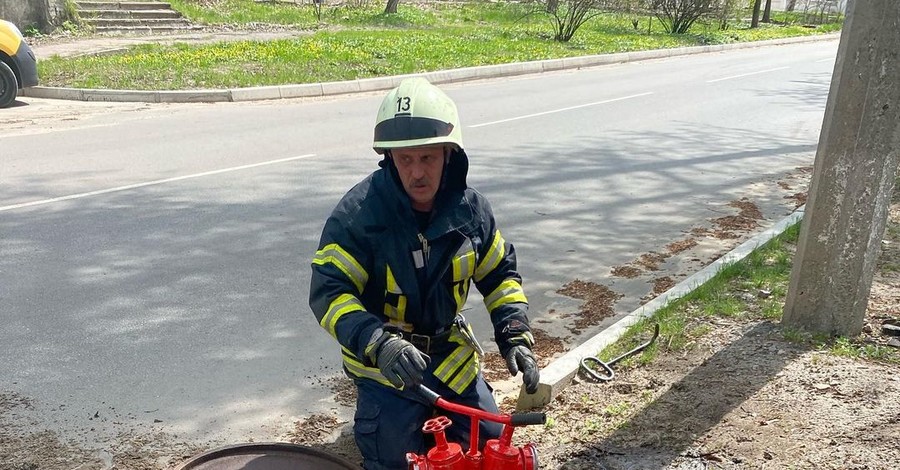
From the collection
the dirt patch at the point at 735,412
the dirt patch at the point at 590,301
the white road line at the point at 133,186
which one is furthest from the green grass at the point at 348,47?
the dirt patch at the point at 735,412

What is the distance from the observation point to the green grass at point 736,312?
11.8 feet

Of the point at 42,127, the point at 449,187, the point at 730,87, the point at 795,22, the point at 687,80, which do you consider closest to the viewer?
the point at 449,187

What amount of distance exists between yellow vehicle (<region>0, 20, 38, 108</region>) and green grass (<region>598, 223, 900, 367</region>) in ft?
31.7

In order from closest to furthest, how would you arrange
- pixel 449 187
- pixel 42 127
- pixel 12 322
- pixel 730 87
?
1. pixel 449 187
2. pixel 12 322
3. pixel 42 127
4. pixel 730 87

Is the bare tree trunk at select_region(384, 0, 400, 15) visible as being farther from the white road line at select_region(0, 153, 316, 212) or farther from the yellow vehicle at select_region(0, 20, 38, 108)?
the white road line at select_region(0, 153, 316, 212)

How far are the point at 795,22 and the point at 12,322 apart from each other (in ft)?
141

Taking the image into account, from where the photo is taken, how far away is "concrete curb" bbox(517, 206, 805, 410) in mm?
3352

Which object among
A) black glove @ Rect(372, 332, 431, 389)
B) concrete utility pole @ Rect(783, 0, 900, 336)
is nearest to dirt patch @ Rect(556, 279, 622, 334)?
concrete utility pole @ Rect(783, 0, 900, 336)

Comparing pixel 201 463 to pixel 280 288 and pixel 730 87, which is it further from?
pixel 730 87

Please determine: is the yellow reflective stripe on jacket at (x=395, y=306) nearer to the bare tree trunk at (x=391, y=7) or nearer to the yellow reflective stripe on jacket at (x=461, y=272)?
the yellow reflective stripe on jacket at (x=461, y=272)

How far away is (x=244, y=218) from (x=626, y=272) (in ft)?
8.87

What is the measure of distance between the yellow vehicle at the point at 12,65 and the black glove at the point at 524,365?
33.8 ft

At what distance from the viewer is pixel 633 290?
4949 mm

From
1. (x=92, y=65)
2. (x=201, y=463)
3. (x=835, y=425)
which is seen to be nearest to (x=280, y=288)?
(x=201, y=463)
